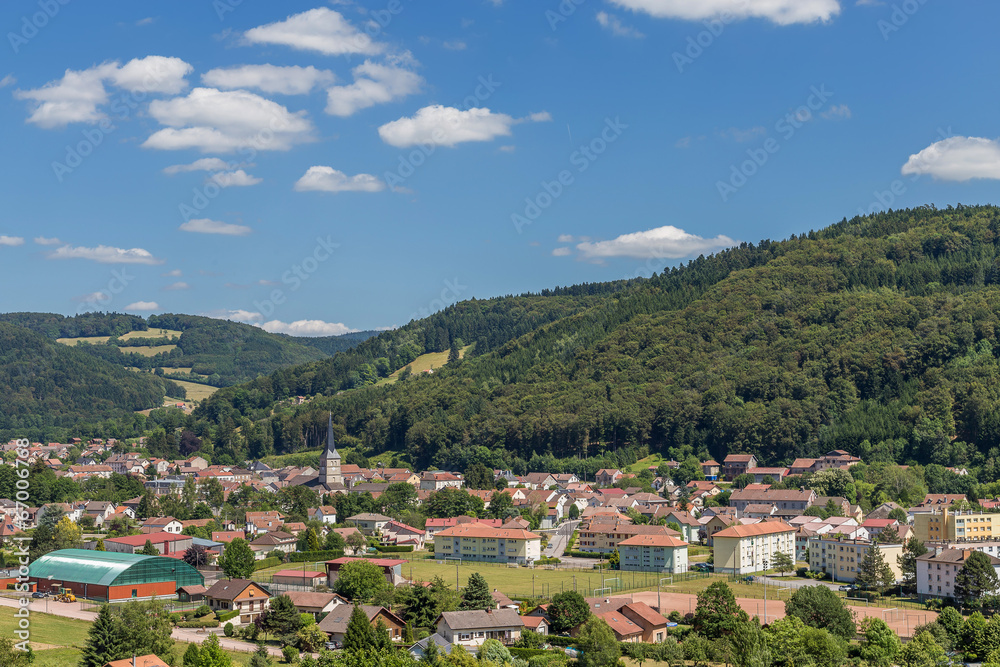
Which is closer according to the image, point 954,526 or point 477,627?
point 477,627

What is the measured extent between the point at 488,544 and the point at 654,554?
1057 centimetres

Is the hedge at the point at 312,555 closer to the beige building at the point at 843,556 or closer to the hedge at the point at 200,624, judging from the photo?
the hedge at the point at 200,624

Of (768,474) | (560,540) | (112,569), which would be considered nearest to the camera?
(112,569)

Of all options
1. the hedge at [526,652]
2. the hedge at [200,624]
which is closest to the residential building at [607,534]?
the hedge at [526,652]

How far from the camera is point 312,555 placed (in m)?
62.3

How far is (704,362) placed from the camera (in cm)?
11606

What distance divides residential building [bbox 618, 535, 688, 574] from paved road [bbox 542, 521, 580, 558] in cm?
666

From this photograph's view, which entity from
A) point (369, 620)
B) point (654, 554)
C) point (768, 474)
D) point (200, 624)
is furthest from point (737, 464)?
point (200, 624)

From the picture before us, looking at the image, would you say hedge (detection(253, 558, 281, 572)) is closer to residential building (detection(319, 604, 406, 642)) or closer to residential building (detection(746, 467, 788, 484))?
residential building (detection(319, 604, 406, 642))

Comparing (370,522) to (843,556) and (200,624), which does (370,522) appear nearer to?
(200,624)

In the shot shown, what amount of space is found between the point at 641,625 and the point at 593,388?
73839 millimetres

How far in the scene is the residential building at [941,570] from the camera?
4916cm

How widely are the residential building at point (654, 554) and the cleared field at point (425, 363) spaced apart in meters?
102

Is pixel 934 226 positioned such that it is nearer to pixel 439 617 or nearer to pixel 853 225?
pixel 853 225
